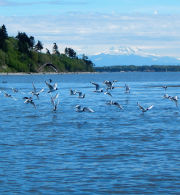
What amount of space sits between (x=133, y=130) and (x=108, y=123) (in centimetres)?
333

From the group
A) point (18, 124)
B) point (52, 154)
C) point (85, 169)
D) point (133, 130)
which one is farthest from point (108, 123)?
point (85, 169)

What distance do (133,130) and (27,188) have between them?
1083cm

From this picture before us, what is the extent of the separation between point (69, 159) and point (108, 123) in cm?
1025

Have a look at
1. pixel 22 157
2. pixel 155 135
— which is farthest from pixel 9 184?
pixel 155 135

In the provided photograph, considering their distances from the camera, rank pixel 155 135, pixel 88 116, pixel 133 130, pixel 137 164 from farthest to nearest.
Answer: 1. pixel 88 116
2. pixel 133 130
3. pixel 155 135
4. pixel 137 164

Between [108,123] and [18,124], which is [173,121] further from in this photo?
[18,124]

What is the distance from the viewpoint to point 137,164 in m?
15.3

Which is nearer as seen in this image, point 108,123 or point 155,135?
point 155,135

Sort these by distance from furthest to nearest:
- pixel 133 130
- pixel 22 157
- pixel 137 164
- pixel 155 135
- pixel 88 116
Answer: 1. pixel 88 116
2. pixel 133 130
3. pixel 155 135
4. pixel 22 157
5. pixel 137 164

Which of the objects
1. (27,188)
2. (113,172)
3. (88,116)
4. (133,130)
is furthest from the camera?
(88,116)

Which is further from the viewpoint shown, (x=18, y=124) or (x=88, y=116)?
(x=88, y=116)

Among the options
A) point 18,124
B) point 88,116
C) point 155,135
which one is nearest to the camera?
point 155,135

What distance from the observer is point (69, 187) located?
1294 centimetres

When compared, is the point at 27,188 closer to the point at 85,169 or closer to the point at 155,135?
the point at 85,169
